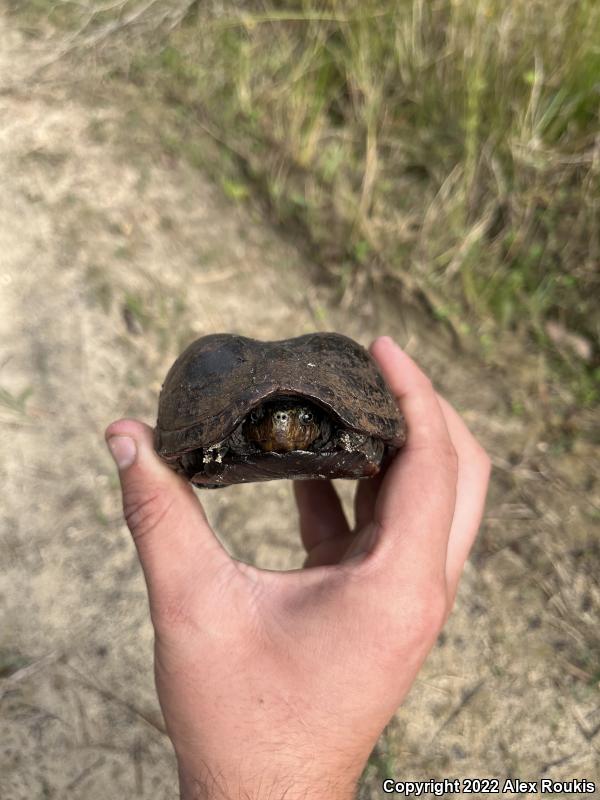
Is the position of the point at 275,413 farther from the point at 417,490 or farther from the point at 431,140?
the point at 431,140

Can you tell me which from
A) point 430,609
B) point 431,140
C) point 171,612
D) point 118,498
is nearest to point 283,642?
point 171,612

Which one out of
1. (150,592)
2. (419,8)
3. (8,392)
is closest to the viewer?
(150,592)

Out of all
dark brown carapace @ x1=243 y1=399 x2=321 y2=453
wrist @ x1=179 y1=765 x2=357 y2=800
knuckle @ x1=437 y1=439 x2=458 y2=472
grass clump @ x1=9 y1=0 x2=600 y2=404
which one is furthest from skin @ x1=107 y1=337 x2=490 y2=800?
grass clump @ x1=9 y1=0 x2=600 y2=404

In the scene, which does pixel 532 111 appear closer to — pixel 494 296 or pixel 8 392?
pixel 494 296

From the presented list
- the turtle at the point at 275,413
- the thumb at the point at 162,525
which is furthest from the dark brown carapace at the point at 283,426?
the thumb at the point at 162,525

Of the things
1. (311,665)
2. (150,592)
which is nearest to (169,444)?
(150,592)

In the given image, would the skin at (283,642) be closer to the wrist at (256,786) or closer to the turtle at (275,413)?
the wrist at (256,786)

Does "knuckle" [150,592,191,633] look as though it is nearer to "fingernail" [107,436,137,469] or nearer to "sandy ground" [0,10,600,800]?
"fingernail" [107,436,137,469]
